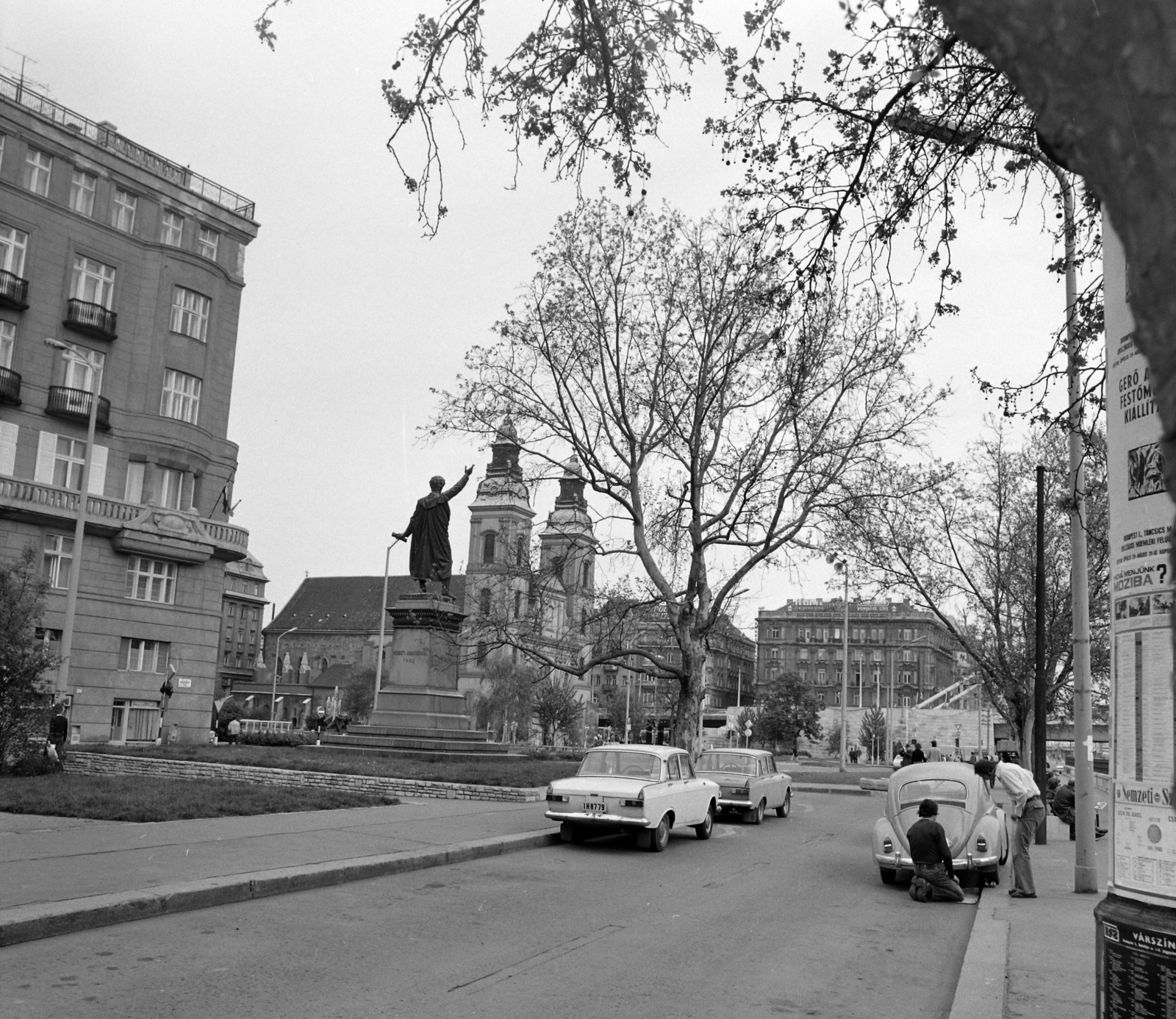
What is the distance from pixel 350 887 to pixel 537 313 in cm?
2014

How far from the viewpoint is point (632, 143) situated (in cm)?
973

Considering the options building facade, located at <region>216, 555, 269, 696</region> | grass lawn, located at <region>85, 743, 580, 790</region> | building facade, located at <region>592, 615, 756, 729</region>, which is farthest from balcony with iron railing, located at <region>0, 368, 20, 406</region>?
building facade, located at <region>216, 555, 269, 696</region>

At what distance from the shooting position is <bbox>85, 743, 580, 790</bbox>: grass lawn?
2388 cm

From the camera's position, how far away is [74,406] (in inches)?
1591

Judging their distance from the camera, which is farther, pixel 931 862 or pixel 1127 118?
pixel 931 862

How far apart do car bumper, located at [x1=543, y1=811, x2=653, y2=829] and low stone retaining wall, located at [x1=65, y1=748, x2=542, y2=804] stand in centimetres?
563

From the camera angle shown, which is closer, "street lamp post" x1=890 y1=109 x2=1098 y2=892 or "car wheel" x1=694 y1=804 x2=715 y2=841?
"street lamp post" x1=890 y1=109 x2=1098 y2=892

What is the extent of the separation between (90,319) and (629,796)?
3277 cm

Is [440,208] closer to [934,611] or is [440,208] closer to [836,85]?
[836,85]

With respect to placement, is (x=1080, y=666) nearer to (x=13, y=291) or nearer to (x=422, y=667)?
(x=422, y=667)

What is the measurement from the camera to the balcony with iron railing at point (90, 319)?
40.7m

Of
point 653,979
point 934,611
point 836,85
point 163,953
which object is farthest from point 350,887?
point 934,611

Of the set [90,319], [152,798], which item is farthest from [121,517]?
[152,798]

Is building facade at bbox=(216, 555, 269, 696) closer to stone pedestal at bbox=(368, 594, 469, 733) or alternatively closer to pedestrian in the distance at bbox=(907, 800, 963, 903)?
stone pedestal at bbox=(368, 594, 469, 733)
